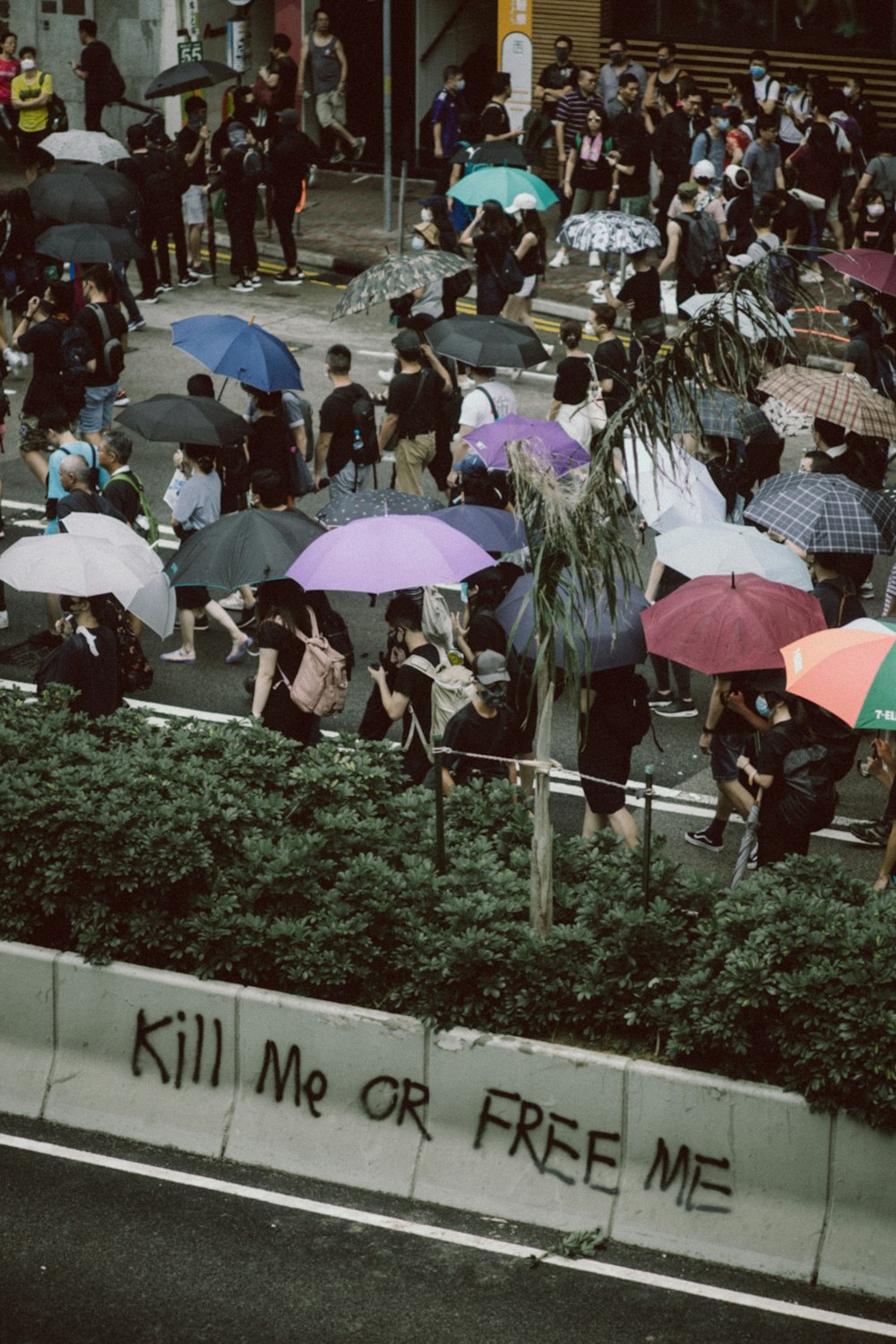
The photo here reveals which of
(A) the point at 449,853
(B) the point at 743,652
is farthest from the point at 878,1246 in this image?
(B) the point at 743,652

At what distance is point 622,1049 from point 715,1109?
20.7 inches

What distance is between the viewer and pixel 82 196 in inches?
704

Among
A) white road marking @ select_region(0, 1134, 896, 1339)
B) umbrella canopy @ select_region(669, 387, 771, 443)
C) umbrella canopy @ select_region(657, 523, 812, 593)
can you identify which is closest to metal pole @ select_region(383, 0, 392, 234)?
umbrella canopy @ select_region(669, 387, 771, 443)

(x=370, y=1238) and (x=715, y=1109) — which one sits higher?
(x=715, y=1109)

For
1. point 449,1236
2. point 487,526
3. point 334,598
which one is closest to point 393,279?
point 334,598

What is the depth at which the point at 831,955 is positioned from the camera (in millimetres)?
7113

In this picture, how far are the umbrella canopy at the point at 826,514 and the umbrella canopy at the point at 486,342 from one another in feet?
10.5

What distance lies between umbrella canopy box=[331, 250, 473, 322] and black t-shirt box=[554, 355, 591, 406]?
67.1 inches

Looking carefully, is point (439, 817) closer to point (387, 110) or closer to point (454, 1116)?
point (454, 1116)

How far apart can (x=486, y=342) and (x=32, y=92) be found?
41.0ft

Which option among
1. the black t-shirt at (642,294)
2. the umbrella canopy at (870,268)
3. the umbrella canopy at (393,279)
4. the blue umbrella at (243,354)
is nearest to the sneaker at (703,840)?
the blue umbrella at (243,354)

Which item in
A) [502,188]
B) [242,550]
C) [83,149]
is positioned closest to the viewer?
[242,550]

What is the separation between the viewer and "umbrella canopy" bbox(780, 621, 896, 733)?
325 inches

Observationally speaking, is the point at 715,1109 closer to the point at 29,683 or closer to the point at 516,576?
the point at 516,576
